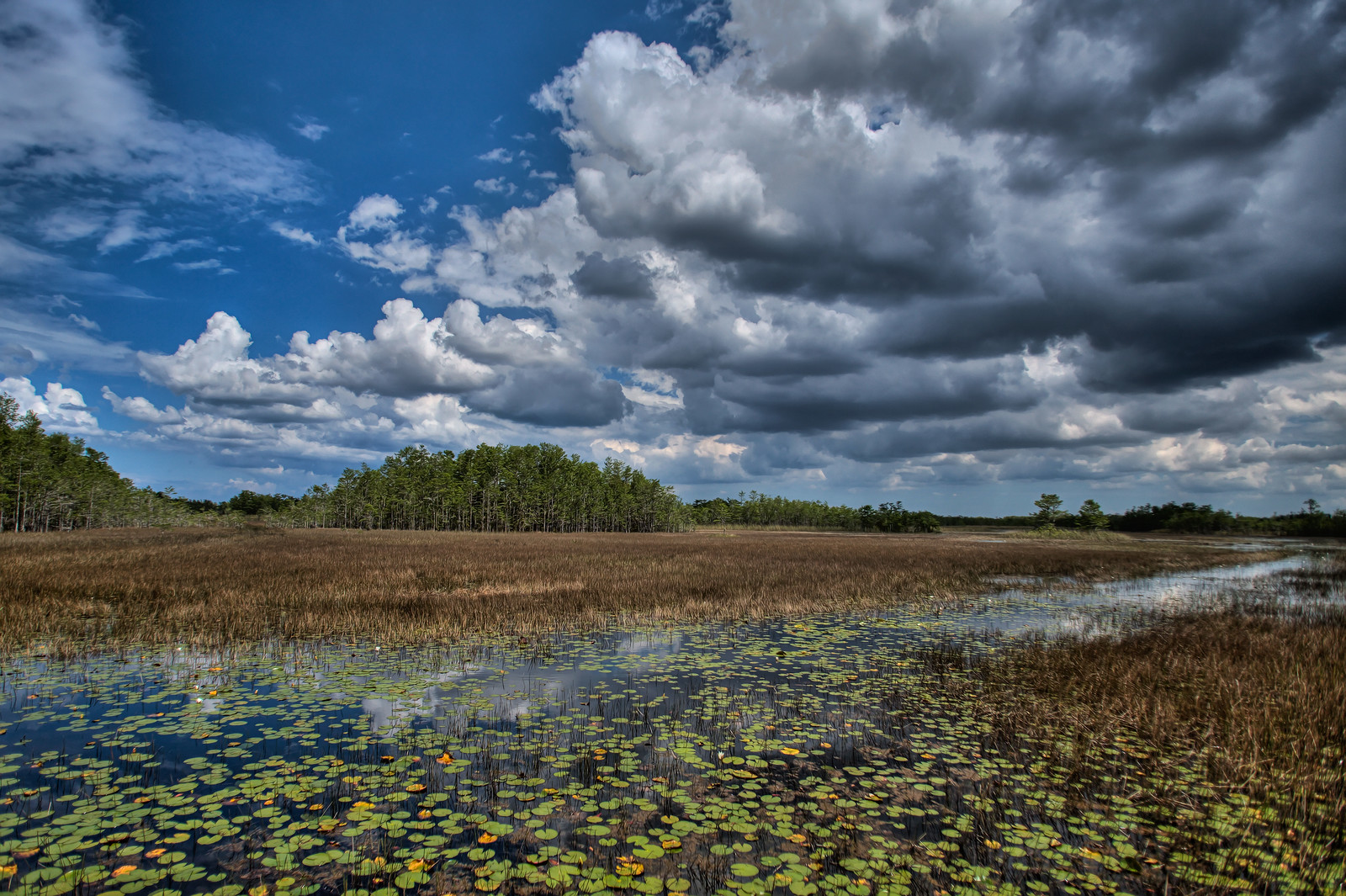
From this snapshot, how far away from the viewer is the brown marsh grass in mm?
13000

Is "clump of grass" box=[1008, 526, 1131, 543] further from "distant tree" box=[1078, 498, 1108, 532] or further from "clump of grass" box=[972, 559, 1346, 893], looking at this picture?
"clump of grass" box=[972, 559, 1346, 893]

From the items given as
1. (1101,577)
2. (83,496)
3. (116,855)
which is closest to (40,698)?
(116,855)

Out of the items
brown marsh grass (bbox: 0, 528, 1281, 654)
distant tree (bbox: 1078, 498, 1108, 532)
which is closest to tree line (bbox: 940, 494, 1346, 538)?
distant tree (bbox: 1078, 498, 1108, 532)

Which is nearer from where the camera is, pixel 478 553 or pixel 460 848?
pixel 460 848

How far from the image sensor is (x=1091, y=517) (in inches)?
4658

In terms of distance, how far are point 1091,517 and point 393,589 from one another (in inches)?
5422

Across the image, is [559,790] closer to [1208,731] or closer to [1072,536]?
[1208,731]

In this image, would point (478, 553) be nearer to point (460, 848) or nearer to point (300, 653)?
point (300, 653)

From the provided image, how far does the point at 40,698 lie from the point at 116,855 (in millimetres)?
5871

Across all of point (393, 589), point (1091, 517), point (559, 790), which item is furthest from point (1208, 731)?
point (1091, 517)

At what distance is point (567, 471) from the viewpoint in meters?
108

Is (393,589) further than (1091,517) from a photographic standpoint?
No

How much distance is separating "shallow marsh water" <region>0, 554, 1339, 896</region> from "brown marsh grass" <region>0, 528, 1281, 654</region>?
2967 millimetres

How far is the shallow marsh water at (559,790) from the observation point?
14.7ft
